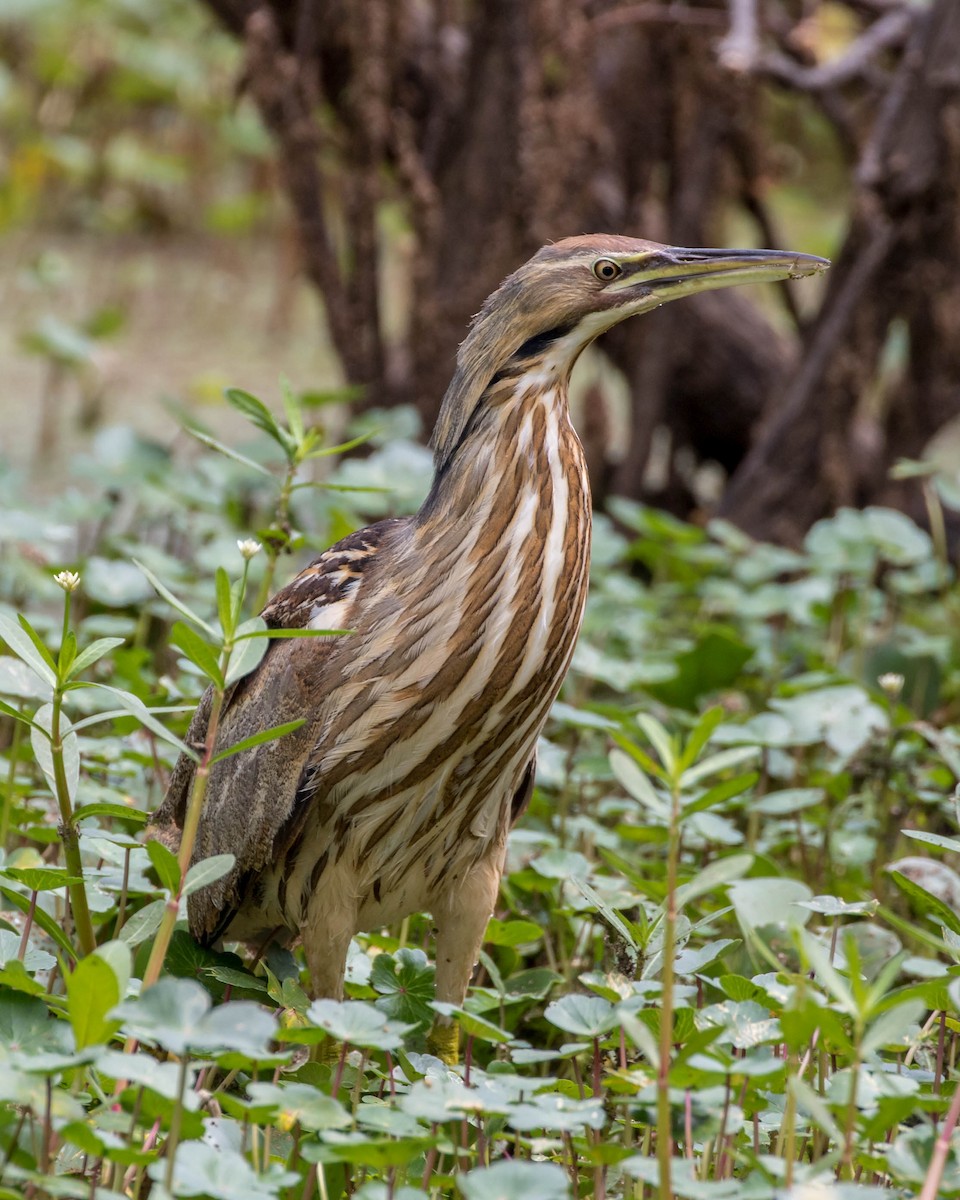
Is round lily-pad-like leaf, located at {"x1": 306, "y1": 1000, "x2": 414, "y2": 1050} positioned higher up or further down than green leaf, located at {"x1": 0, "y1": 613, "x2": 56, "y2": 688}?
further down

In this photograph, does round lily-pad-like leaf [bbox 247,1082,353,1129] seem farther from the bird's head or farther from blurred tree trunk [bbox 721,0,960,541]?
blurred tree trunk [bbox 721,0,960,541]

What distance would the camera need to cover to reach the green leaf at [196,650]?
4.63ft

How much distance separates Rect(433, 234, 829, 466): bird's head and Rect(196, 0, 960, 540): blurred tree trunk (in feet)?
6.28

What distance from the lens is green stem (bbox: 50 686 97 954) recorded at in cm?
155

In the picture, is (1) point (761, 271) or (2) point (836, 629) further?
(2) point (836, 629)

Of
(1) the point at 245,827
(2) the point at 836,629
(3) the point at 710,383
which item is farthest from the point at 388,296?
(1) the point at 245,827

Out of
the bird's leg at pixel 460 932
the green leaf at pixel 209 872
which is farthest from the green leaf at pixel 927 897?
the green leaf at pixel 209 872

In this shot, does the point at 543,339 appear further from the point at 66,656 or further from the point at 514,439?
the point at 66,656

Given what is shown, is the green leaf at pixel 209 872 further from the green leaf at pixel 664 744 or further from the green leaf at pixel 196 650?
the green leaf at pixel 664 744

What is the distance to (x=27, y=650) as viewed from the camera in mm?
1502

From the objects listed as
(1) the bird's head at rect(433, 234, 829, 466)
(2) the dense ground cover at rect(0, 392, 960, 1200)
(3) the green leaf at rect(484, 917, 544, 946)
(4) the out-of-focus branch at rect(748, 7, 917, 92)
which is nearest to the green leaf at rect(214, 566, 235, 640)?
(2) the dense ground cover at rect(0, 392, 960, 1200)

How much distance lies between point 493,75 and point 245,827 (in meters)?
2.65

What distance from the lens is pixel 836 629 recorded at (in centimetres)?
354

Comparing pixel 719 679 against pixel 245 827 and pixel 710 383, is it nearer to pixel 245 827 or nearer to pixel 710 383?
pixel 245 827
